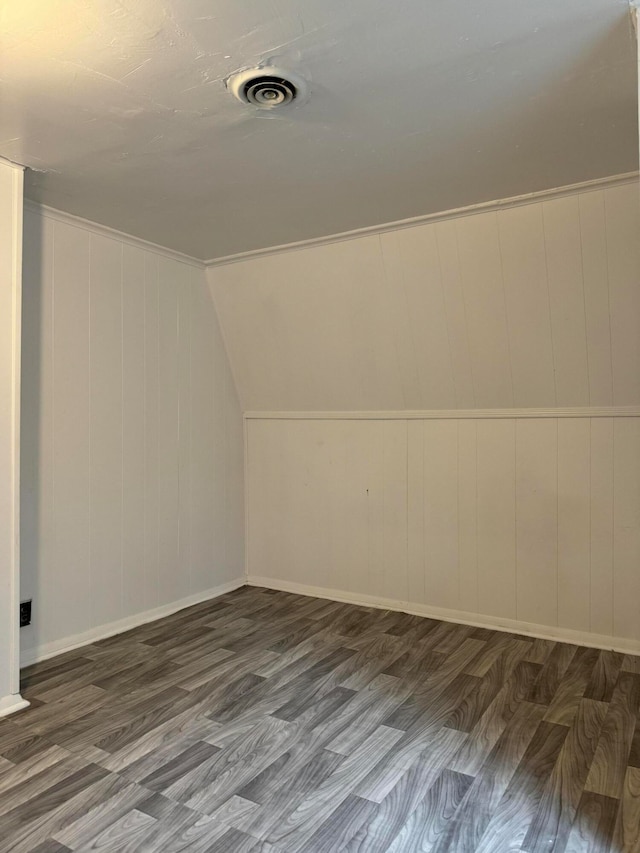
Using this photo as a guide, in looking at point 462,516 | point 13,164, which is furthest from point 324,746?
point 13,164

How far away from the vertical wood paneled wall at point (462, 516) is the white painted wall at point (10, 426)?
1917 mm

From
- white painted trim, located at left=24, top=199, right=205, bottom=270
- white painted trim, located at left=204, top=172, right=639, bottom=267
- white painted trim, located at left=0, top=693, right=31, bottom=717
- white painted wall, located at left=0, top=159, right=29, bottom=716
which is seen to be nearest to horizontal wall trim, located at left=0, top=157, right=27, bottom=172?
white painted wall, located at left=0, top=159, right=29, bottom=716

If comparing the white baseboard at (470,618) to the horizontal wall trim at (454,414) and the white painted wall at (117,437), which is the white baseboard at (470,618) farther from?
the horizontal wall trim at (454,414)

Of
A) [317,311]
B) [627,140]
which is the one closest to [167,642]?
[317,311]

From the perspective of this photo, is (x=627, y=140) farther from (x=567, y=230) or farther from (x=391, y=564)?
(x=391, y=564)

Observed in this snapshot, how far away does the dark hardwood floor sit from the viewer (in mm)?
1737

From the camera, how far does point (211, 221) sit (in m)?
3.08

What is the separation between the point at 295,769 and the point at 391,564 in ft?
5.91

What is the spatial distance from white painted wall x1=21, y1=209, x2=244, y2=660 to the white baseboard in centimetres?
46

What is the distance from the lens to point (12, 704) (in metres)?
2.43

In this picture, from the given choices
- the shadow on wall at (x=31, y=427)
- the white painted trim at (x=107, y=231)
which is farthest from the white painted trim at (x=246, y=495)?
the shadow on wall at (x=31, y=427)

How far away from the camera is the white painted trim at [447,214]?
2594 millimetres

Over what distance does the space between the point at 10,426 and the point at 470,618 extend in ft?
8.30

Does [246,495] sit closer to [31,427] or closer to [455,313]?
[31,427]
